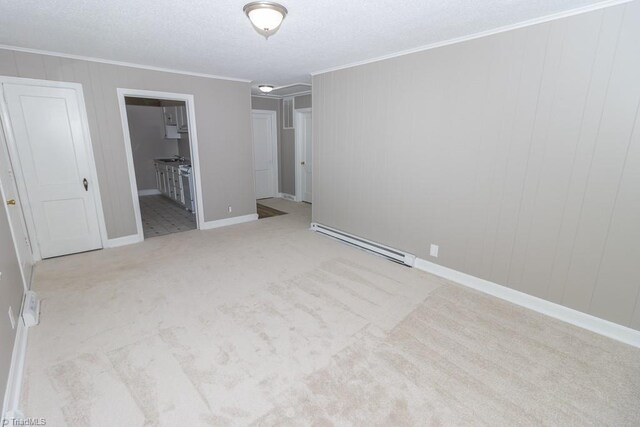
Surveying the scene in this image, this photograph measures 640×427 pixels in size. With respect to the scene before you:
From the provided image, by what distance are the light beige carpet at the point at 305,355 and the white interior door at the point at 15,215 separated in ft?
0.72

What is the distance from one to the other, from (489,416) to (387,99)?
3.28 meters

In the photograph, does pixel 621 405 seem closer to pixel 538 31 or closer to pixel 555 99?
pixel 555 99

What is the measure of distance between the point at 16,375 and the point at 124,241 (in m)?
2.74

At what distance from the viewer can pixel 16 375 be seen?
1.90m

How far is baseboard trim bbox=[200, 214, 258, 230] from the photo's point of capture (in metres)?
5.18

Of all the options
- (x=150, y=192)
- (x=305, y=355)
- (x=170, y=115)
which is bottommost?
(x=305, y=355)

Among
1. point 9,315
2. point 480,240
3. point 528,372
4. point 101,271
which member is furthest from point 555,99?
point 101,271

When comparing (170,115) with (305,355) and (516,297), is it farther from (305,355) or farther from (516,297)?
(516,297)

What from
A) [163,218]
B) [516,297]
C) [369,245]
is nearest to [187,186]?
[163,218]

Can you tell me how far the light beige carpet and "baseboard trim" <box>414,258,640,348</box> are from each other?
4.2 inches

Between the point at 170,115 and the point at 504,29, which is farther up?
the point at 504,29

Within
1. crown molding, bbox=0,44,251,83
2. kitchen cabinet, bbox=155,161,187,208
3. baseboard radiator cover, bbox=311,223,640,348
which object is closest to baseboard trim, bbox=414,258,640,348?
baseboard radiator cover, bbox=311,223,640,348

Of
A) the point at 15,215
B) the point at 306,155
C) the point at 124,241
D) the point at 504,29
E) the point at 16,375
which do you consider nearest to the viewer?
the point at 16,375

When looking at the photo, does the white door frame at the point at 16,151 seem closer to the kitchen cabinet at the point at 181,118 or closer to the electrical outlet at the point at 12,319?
the electrical outlet at the point at 12,319
